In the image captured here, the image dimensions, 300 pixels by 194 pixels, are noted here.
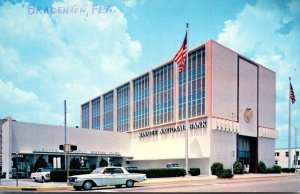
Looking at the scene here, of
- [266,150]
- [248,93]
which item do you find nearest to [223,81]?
[248,93]

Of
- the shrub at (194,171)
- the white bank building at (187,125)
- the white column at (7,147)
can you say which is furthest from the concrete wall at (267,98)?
the white column at (7,147)

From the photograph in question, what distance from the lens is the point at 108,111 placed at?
87312mm

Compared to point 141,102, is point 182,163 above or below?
below

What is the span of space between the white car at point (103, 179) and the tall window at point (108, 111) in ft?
186

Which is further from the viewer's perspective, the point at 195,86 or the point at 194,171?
the point at 195,86

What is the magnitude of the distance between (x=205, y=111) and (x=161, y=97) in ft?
45.2

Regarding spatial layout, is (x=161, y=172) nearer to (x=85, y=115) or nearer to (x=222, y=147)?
(x=222, y=147)

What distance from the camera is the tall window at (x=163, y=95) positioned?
65125 millimetres

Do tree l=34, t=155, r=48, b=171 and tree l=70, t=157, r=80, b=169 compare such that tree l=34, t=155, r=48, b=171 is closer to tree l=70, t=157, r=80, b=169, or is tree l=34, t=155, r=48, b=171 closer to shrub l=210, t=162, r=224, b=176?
tree l=70, t=157, r=80, b=169

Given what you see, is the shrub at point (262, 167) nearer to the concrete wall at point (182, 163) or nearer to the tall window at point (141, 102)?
the concrete wall at point (182, 163)

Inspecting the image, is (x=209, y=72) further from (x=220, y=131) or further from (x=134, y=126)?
(x=134, y=126)

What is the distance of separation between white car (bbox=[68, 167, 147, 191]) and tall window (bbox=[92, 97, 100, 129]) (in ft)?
211

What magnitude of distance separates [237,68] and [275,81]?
14.0m

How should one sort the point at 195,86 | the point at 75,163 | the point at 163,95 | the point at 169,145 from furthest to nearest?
the point at 163,95
the point at 169,145
the point at 75,163
the point at 195,86
